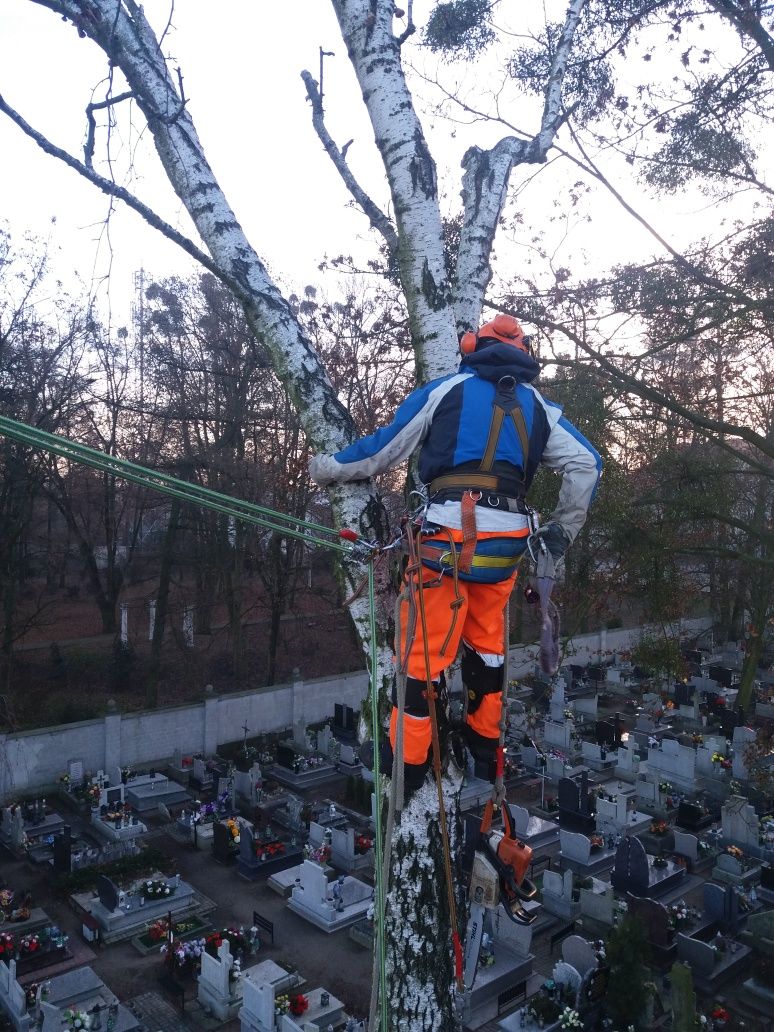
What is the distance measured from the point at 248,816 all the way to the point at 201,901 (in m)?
3.39

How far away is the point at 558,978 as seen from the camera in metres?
10.9

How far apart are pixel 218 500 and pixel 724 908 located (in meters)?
12.7

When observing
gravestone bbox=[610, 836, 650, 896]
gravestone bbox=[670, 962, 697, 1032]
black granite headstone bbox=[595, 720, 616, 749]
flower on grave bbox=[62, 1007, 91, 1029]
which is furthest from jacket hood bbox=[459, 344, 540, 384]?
black granite headstone bbox=[595, 720, 616, 749]

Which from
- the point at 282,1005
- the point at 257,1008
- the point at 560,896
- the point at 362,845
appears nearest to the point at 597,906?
the point at 560,896

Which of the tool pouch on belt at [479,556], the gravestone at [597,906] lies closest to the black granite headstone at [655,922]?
the gravestone at [597,906]

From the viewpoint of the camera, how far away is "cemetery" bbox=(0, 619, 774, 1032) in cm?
1075

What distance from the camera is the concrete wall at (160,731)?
17.6 metres

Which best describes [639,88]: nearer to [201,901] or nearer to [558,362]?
[558,362]

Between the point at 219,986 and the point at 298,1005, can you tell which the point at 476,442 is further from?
the point at 219,986

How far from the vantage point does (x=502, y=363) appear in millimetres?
3545

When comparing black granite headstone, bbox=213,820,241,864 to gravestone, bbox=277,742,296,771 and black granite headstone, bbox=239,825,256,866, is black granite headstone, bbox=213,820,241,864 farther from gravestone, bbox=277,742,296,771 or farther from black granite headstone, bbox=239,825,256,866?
gravestone, bbox=277,742,296,771

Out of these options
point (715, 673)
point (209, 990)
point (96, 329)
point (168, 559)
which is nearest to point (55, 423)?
point (96, 329)

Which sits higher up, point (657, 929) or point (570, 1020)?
point (657, 929)

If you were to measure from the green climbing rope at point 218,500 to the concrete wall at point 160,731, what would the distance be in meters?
13.2
